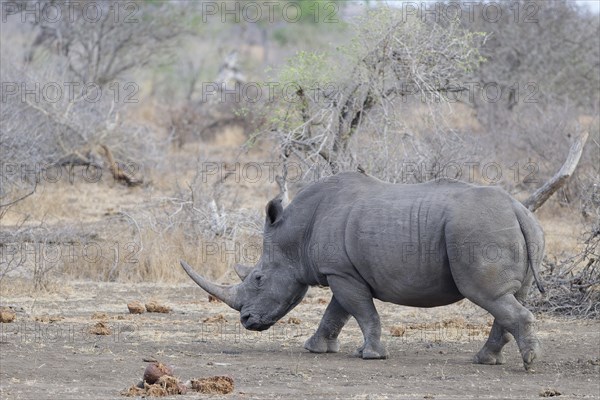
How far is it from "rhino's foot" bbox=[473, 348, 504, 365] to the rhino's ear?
2025mm

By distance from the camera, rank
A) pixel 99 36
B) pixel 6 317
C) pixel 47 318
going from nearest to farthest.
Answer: pixel 6 317 < pixel 47 318 < pixel 99 36

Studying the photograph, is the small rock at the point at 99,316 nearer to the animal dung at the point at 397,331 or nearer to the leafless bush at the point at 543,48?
the animal dung at the point at 397,331

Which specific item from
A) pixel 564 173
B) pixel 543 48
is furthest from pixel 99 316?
pixel 543 48

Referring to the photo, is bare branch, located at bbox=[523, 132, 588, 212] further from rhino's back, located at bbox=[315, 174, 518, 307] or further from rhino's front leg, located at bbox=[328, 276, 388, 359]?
rhino's front leg, located at bbox=[328, 276, 388, 359]

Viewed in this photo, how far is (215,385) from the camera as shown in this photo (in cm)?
733

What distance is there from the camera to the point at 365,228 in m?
8.88

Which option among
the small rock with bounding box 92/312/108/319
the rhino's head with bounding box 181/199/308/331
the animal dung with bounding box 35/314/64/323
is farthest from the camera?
the small rock with bounding box 92/312/108/319

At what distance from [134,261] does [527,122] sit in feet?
26.9

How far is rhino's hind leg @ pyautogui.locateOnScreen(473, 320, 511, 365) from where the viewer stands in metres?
8.75

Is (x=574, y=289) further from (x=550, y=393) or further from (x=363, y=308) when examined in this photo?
(x=550, y=393)

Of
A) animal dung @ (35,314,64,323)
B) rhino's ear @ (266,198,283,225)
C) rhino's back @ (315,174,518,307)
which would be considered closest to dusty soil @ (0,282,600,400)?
animal dung @ (35,314,64,323)

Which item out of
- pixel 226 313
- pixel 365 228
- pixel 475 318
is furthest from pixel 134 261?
pixel 365 228

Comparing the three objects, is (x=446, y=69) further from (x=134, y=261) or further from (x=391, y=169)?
(x=134, y=261)

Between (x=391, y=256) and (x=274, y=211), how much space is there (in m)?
1.27
